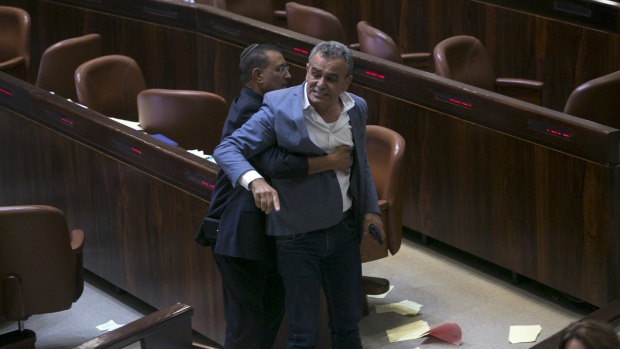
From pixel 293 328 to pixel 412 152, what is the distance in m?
1.67

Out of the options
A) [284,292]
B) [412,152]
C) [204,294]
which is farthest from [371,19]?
[284,292]

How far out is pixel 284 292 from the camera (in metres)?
3.07

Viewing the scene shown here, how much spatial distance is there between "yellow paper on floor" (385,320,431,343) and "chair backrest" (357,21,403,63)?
4.86ft

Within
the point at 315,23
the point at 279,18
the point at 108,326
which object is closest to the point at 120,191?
the point at 108,326

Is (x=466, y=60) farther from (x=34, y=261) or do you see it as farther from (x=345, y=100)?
(x=34, y=261)

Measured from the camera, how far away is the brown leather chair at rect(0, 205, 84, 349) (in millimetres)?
3400

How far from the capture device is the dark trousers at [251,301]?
291cm

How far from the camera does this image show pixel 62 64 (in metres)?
5.02

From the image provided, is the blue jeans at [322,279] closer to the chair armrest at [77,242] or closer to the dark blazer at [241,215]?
the dark blazer at [241,215]

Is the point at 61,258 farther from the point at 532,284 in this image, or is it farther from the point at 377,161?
the point at 532,284

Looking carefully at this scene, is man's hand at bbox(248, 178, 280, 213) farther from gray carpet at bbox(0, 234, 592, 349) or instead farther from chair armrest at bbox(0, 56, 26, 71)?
chair armrest at bbox(0, 56, 26, 71)

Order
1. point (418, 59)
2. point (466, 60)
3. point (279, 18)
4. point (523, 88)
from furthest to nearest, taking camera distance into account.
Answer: point (279, 18)
point (418, 59)
point (523, 88)
point (466, 60)

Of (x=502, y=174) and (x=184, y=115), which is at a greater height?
(x=184, y=115)

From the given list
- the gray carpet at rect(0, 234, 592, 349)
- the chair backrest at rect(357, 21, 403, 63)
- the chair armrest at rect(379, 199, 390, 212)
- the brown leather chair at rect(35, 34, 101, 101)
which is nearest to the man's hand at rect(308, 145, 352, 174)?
the chair armrest at rect(379, 199, 390, 212)
